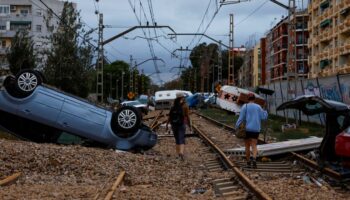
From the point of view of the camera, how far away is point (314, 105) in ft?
43.3

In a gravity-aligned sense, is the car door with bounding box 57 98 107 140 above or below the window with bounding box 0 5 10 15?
below

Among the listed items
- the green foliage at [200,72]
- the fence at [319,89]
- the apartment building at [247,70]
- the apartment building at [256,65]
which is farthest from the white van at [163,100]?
the apartment building at [256,65]

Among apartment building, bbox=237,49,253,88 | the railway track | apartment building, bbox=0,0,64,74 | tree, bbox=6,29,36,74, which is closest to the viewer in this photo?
the railway track

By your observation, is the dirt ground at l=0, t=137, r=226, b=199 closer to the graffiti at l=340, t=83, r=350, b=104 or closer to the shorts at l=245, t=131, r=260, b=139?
the shorts at l=245, t=131, r=260, b=139

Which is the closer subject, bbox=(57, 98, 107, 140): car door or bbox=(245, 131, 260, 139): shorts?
bbox=(245, 131, 260, 139): shorts

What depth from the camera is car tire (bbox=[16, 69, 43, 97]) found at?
649 inches

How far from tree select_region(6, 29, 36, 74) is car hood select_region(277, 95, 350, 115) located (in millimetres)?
32598

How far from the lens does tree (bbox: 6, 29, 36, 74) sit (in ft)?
143

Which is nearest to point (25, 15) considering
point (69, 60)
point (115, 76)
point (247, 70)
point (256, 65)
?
point (115, 76)

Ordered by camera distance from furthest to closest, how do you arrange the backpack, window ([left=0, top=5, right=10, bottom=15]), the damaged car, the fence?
window ([left=0, top=5, right=10, bottom=15]) < the fence < the backpack < the damaged car

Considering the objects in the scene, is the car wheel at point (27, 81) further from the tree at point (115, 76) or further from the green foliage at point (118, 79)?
the tree at point (115, 76)

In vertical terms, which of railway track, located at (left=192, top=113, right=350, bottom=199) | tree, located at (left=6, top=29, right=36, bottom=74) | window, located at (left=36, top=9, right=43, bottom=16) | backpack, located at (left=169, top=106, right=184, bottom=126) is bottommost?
railway track, located at (left=192, top=113, right=350, bottom=199)

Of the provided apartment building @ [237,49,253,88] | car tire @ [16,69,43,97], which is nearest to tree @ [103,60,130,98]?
apartment building @ [237,49,253,88]

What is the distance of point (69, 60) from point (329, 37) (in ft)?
193
